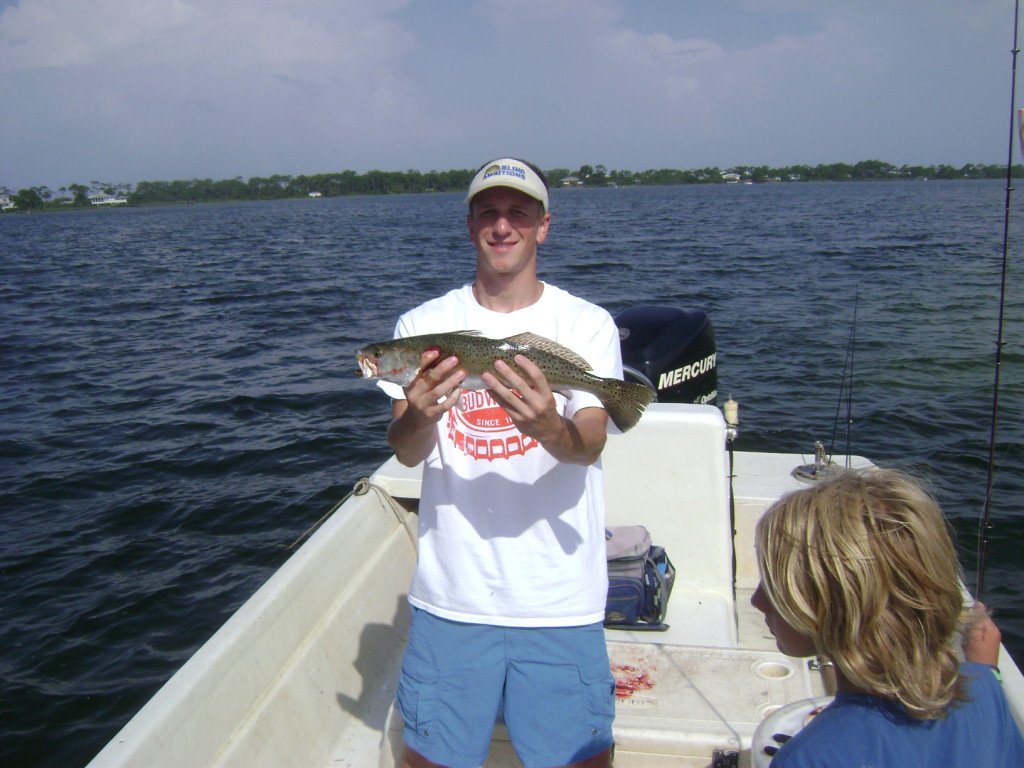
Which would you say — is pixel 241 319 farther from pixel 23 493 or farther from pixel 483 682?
pixel 483 682

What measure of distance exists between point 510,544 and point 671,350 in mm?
3472

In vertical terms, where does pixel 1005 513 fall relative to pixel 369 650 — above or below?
below

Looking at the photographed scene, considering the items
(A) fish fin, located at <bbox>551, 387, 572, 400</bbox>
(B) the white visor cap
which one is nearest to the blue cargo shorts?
(A) fish fin, located at <bbox>551, 387, 572, 400</bbox>

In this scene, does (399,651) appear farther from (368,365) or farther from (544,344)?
(544,344)

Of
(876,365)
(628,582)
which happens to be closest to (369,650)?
(628,582)

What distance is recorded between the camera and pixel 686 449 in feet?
15.0

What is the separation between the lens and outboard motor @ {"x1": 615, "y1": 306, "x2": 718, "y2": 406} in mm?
5855

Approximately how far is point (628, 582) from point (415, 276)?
25.0 metres

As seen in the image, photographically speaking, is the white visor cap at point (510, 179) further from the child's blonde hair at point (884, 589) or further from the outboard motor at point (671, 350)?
the outboard motor at point (671, 350)

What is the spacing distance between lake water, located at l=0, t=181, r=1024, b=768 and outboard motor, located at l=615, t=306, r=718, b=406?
7.01 feet

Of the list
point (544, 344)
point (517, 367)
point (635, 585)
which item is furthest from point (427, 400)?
point (635, 585)

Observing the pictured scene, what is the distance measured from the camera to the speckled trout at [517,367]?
270 cm

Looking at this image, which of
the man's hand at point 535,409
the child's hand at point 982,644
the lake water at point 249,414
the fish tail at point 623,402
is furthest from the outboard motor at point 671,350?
the child's hand at point 982,644

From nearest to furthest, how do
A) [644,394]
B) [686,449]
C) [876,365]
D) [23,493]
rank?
[644,394] < [686,449] < [23,493] < [876,365]
